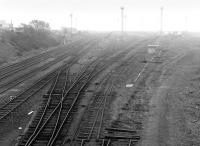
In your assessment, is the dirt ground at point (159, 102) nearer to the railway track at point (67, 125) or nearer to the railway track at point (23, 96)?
the railway track at point (67, 125)

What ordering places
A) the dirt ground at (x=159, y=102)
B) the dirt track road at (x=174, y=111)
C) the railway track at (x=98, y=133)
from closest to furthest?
1. the railway track at (x=98, y=133)
2. the dirt track road at (x=174, y=111)
3. the dirt ground at (x=159, y=102)

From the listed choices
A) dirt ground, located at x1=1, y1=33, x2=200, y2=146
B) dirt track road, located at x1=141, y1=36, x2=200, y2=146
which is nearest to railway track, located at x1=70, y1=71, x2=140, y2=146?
dirt ground, located at x1=1, y1=33, x2=200, y2=146

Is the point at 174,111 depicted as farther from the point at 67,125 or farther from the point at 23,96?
the point at 23,96

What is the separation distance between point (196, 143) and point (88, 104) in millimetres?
7663

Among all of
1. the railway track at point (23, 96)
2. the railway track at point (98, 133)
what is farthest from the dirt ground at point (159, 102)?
the railway track at point (23, 96)

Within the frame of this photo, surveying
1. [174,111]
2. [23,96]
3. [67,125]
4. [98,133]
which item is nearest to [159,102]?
[174,111]

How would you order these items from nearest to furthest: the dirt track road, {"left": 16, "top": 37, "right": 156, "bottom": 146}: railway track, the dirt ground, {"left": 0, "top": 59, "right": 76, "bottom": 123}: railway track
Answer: {"left": 16, "top": 37, "right": 156, "bottom": 146}: railway track
the dirt track road
the dirt ground
{"left": 0, "top": 59, "right": 76, "bottom": 123}: railway track

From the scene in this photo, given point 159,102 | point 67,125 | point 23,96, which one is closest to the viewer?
point 67,125

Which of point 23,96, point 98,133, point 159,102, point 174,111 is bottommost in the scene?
point 98,133

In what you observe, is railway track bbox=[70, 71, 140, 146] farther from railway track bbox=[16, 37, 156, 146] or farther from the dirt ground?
the dirt ground

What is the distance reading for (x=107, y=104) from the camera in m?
20.8

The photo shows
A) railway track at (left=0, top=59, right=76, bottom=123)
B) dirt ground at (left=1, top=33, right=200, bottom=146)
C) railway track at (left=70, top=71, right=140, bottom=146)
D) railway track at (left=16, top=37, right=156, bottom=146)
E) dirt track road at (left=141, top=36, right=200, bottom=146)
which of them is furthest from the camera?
railway track at (left=0, top=59, right=76, bottom=123)

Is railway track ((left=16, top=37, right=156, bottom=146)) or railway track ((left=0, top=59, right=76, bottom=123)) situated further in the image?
railway track ((left=0, top=59, right=76, bottom=123))

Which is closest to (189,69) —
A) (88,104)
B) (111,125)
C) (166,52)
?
(166,52)
